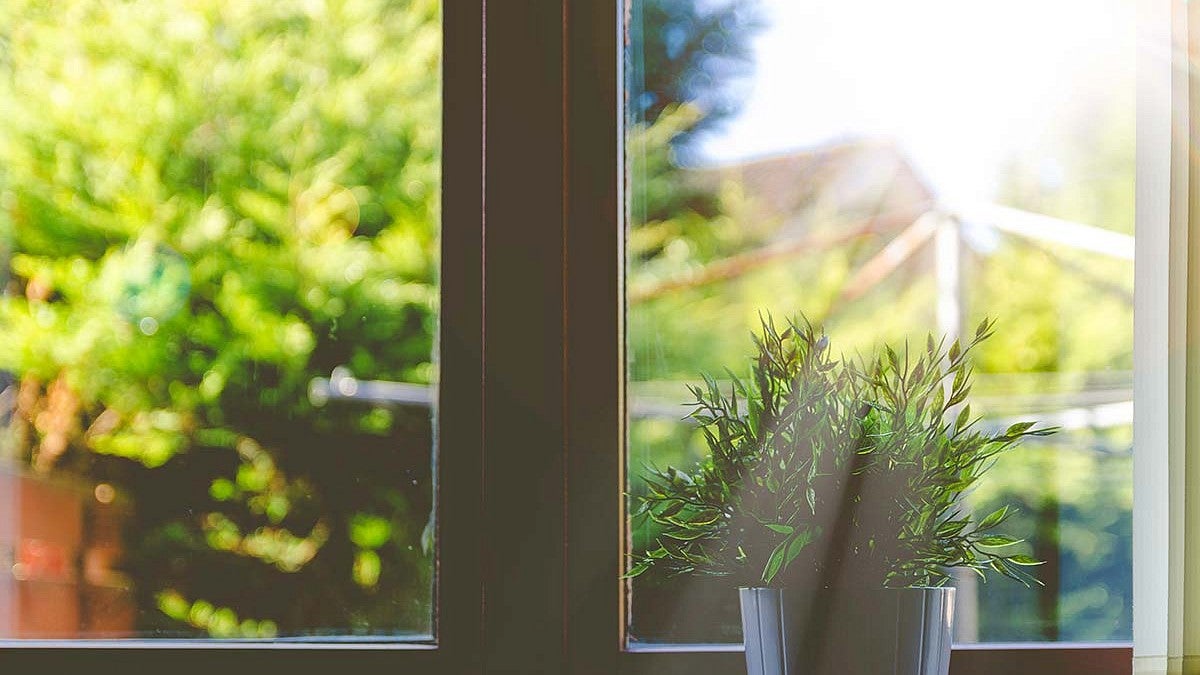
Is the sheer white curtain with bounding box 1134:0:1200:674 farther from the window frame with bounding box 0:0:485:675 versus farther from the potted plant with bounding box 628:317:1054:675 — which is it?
the window frame with bounding box 0:0:485:675

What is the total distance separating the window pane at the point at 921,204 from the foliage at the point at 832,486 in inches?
10.8

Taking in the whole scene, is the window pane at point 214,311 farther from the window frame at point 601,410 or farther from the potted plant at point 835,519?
the potted plant at point 835,519

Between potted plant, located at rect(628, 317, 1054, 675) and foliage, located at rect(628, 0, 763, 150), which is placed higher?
foliage, located at rect(628, 0, 763, 150)

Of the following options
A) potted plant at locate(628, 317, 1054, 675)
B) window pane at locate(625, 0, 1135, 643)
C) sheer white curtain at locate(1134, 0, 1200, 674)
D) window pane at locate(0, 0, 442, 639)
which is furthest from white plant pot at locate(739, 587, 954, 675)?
window pane at locate(0, 0, 442, 639)

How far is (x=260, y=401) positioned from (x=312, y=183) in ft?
0.89

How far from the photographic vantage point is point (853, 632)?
890 mm

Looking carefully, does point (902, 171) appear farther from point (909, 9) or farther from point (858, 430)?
point (858, 430)

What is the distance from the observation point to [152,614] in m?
1.25

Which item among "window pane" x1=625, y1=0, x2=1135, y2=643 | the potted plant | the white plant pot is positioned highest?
"window pane" x1=625, y1=0, x2=1135, y2=643

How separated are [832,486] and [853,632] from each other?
124 mm

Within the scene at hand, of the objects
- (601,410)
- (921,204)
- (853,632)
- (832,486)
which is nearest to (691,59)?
(921,204)

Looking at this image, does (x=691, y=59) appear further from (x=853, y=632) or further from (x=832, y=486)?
(x=853, y=632)

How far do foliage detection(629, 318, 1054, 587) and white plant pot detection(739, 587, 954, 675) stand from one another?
0.07 ft

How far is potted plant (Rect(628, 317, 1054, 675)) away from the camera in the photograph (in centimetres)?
89
